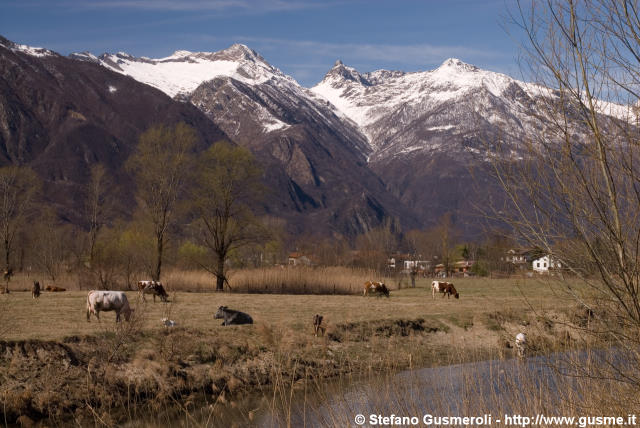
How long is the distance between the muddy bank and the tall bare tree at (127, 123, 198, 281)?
26.3 m

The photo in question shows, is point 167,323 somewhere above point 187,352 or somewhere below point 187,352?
above

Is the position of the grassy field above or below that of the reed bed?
below

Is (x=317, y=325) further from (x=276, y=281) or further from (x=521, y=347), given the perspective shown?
(x=276, y=281)

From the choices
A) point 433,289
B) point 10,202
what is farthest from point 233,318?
point 10,202

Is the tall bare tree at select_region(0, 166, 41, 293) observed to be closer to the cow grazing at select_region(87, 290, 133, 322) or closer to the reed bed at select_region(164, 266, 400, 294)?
the reed bed at select_region(164, 266, 400, 294)

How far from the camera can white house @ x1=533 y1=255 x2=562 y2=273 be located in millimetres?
6349

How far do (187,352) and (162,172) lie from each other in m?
30.1

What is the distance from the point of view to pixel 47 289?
38656 mm

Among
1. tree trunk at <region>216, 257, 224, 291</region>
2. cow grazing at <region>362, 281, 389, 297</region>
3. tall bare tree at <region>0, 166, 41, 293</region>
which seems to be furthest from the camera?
tall bare tree at <region>0, 166, 41, 293</region>

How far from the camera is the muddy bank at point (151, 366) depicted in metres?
15.9

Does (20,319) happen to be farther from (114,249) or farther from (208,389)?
(114,249)

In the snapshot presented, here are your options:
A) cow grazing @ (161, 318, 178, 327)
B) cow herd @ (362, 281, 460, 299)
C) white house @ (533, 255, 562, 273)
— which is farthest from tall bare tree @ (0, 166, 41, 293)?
white house @ (533, 255, 562, 273)

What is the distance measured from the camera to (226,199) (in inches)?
1906
